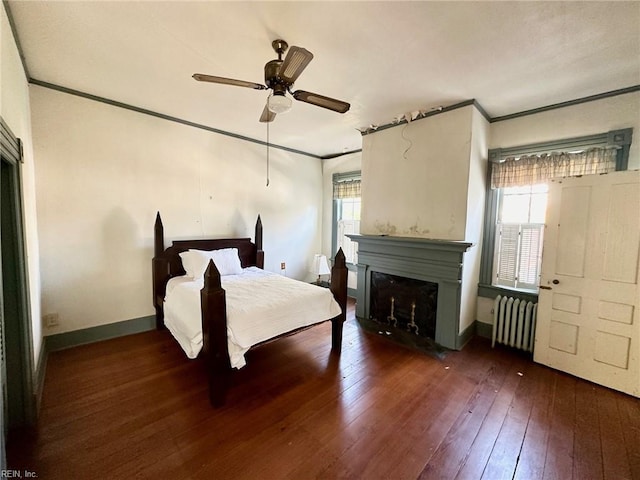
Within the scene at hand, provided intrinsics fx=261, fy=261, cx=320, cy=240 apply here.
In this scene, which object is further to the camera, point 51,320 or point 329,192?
point 329,192

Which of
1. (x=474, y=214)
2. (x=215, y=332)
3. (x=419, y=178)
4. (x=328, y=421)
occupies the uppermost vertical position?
(x=419, y=178)

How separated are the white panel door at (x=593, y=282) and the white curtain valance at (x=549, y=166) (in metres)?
0.23

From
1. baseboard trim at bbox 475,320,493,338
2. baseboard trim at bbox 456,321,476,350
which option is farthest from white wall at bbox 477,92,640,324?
baseboard trim at bbox 456,321,476,350

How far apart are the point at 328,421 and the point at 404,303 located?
5.85 ft

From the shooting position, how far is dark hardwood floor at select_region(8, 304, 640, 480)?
1.50 m

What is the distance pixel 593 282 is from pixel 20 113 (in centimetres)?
485

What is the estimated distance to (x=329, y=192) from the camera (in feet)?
16.3

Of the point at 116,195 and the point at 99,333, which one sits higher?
the point at 116,195

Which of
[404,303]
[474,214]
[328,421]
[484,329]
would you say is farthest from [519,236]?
[328,421]

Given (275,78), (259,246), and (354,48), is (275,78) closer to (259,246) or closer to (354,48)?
(354,48)

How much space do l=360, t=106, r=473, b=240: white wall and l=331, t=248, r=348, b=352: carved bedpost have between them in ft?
3.25

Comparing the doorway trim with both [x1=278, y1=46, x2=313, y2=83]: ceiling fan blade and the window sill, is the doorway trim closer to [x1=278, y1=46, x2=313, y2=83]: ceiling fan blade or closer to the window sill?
[x1=278, y1=46, x2=313, y2=83]: ceiling fan blade

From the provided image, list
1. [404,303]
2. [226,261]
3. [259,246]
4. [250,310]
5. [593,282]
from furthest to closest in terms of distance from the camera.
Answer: [259,246], [226,261], [404,303], [593,282], [250,310]

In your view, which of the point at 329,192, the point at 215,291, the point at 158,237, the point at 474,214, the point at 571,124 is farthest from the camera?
the point at 329,192
